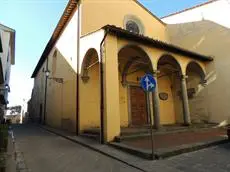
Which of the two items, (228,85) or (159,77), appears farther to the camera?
(159,77)

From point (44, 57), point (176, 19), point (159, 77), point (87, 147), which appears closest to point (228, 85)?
point (159, 77)

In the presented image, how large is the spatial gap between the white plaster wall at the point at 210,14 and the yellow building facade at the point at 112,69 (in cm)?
173

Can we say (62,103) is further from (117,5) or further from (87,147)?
(117,5)

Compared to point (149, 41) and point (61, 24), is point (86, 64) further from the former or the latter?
point (61, 24)

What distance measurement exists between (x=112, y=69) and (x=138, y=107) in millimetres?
5473

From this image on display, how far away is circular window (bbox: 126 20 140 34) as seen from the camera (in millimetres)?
13371

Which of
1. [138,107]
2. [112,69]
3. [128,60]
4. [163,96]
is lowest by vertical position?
[138,107]

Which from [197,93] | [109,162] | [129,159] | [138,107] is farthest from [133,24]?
[109,162]

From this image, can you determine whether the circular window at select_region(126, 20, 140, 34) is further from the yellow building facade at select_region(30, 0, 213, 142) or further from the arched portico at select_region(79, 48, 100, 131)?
the arched portico at select_region(79, 48, 100, 131)

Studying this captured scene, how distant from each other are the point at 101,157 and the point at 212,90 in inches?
365

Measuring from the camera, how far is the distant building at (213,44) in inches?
463

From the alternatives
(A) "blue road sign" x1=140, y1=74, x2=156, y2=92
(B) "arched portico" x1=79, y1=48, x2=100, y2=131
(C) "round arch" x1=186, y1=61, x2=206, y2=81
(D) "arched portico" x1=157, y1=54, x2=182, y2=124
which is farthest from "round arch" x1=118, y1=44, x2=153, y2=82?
(A) "blue road sign" x1=140, y1=74, x2=156, y2=92

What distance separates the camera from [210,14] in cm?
1327

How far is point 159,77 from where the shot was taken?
1410cm
